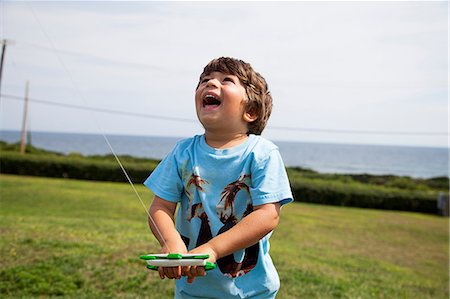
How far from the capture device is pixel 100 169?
26.5 metres

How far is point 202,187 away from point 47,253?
480cm

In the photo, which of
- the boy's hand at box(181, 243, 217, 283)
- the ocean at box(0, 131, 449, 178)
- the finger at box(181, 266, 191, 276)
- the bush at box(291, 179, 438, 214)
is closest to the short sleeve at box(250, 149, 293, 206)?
the boy's hand at box(181, 243, 217, 283)

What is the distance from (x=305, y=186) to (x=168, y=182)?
22391 millimetres

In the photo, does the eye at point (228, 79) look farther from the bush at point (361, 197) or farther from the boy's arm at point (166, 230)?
the bush at point (361, 197)

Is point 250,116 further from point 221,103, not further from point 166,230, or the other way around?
point 166,230

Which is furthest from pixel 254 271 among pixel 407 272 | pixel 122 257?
pixel 407 272

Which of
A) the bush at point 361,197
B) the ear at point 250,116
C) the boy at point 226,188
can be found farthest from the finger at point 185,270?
the bush at point 361,197

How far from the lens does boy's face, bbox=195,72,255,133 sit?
224 cm

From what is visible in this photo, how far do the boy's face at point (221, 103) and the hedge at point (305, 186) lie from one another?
22.2m

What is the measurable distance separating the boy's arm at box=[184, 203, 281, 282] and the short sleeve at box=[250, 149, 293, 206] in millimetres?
29

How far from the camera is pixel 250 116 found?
2.35 m

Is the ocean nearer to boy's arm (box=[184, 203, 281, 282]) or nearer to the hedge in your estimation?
the hedge

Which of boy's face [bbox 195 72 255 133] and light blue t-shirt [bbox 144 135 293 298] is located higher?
boy's face [bbox 195 72 255 133]

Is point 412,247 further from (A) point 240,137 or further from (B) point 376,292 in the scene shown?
(A) point 240,137
